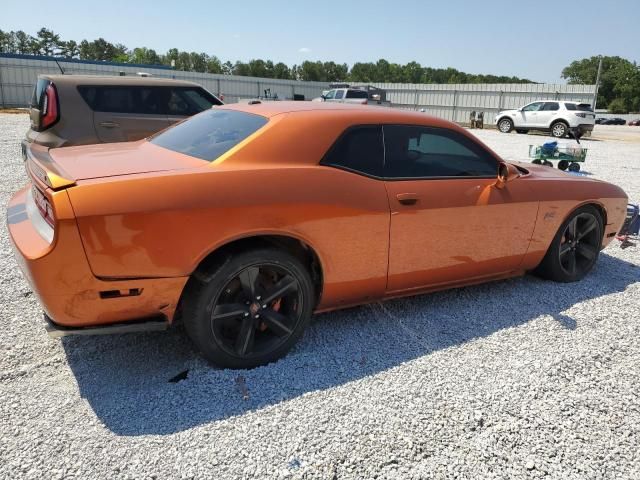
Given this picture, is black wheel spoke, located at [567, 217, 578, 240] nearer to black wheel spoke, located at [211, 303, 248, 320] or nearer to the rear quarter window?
black wheel spoke, located at [211, 303, 248, 320]

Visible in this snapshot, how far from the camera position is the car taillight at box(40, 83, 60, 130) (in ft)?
20.6

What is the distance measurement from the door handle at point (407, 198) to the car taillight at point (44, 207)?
195 centimetres

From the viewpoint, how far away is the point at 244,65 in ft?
330

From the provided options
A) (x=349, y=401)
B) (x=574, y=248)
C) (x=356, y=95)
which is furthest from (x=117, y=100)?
(x=356, y=95)

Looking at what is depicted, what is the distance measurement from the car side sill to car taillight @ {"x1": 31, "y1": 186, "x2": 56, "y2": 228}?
50 centimetres

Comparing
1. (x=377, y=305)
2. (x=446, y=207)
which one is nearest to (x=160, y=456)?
(x=377, y=305)

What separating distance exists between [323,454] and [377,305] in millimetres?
1668

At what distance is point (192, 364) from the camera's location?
2.88 meters

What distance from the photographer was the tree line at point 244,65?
91.4 metres

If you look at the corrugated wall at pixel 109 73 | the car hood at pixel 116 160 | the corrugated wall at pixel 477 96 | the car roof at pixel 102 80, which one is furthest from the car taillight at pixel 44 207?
the corrugated wall at pixel 477 96

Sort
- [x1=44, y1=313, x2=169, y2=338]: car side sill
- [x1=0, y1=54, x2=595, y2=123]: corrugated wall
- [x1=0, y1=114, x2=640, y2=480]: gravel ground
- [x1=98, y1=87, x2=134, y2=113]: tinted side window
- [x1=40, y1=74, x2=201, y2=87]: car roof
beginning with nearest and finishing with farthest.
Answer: [x1=0, y1=114, x2=640, y2=480]: gravel ground, [x1=44, y1=313, x2=169, y2=338]: car side sill, [x1=40, y1=74, x2=201, y2=87]: car roof, [x1=98, y1=87, x2=134, y2=113]: tinted side window, [x1=0, y1=54, x2=595, y2=123]: corrugated wall

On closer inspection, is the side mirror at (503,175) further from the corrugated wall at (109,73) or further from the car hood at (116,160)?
the corrugated wall at (109,73)

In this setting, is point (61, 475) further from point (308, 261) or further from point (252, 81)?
point (252, 81)

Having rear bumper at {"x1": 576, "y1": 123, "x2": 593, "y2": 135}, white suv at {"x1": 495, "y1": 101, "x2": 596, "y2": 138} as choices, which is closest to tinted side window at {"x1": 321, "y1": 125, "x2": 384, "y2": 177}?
white suv at {"x1": 495, "y1": 101, "x2": 596, "y2": 138}
